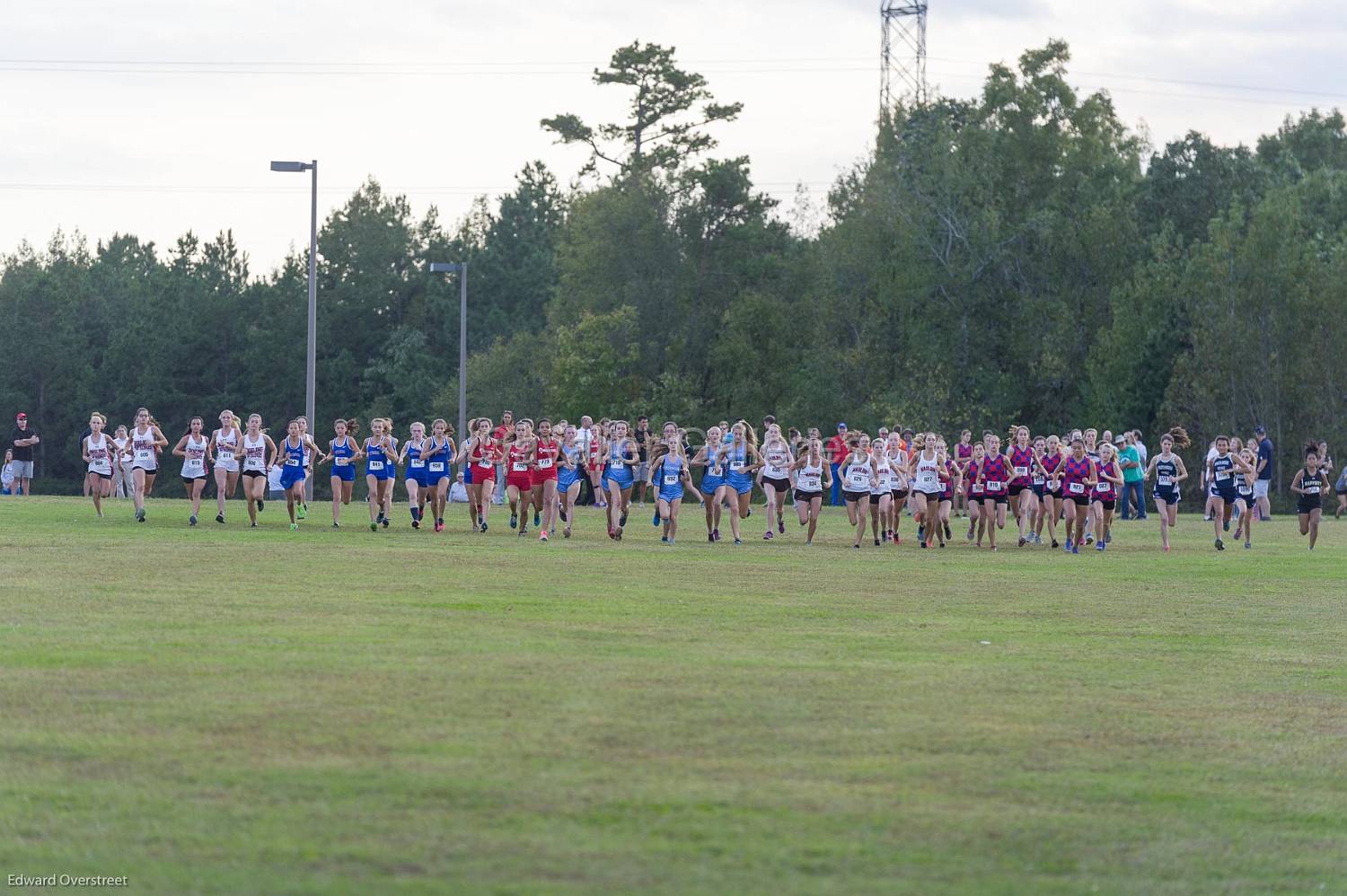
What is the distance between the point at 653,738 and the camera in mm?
9984

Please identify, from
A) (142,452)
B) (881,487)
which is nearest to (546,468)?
(881,487)

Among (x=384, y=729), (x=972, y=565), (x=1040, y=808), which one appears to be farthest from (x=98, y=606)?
(x=972, y=565)

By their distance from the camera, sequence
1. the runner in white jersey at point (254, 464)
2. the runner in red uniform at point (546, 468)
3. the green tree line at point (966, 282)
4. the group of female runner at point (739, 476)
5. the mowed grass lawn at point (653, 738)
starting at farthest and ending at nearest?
the green tree line at point (966, 282) < the runner in white jersey at point (254, 464) < the group of female runner at point (739, 476) < the runner in red uniform at point (546, 468) < the mowed grass lawn at point (653, 738)

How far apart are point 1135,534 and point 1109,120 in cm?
4258

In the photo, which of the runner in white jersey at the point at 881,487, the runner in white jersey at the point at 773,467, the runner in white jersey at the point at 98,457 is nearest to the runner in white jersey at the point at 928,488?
the runner in white jersey at the point at 881,487

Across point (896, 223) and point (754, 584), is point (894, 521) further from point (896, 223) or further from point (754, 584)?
point (896, 223)

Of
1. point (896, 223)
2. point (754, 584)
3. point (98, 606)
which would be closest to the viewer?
point (98, 606)

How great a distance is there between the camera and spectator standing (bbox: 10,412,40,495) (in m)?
46.9

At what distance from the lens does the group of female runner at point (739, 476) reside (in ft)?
100

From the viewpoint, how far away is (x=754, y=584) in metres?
21.2

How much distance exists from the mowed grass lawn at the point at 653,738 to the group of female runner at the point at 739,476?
1050 centimetres

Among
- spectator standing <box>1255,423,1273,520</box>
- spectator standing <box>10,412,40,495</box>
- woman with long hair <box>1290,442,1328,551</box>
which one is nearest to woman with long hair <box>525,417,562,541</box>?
woman with long hair <box>1290,442,1328,551</box>

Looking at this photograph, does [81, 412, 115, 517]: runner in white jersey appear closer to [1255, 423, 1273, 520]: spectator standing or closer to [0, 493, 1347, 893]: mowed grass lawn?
[0, 493, 1347, 893]: mowed grass lawn

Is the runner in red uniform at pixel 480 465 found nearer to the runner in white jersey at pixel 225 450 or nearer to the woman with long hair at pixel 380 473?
the woman with long hair at pixel 380 473
